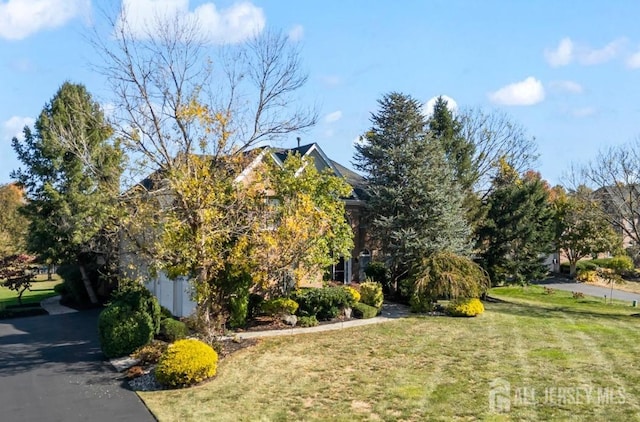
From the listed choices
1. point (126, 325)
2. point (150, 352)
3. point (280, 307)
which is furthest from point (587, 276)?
point (126, 325)

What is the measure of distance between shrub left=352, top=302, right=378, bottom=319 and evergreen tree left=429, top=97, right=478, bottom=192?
10999 millimetres

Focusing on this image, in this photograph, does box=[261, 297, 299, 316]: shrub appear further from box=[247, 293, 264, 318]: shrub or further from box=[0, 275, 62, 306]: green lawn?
box=[0, 275, 62, 306]: green lawn

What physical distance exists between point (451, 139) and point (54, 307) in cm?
2288

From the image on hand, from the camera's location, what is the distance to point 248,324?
17547 millimetres

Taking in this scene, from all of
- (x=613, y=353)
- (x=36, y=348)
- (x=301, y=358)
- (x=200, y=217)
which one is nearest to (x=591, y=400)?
(x=613, y=353)

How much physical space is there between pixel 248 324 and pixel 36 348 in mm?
6789

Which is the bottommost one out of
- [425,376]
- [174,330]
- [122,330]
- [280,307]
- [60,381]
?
[60,381]

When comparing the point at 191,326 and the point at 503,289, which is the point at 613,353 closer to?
the point at 191,326

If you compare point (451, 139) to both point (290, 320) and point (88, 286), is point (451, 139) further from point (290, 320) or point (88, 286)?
point (88, 286)

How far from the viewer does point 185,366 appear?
1131cm

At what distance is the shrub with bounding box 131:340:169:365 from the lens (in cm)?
1324

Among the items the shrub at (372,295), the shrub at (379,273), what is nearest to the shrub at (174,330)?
the shrub at (372,295)

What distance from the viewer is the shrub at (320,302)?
18.0 meters

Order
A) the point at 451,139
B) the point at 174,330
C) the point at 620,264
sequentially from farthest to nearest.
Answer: the point at 620,264 < the point at 451,139 < the point at 174,330
